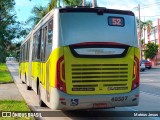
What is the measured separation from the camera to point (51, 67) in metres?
9.87

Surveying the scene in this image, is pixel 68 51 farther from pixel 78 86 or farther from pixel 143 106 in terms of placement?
pixel 143 106

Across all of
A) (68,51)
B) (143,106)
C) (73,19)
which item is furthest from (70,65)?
(143,106)

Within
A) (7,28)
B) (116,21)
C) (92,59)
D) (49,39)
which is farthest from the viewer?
(7,28)

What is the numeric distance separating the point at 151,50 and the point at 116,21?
206 ft

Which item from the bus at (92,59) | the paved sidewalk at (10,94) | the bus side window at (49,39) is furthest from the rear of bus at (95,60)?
the paved sidewalk at (10,94)

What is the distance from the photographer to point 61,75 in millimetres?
9469

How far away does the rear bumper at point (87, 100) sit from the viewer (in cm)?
941

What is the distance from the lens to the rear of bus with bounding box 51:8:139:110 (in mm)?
9508

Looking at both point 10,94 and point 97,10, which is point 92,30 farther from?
point 10,94

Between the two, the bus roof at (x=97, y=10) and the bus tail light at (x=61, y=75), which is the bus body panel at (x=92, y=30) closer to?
the bus roof at (x=97, y=10)

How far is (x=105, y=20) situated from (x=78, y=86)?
1943 mm

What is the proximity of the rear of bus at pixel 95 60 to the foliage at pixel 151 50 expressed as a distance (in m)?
61.3

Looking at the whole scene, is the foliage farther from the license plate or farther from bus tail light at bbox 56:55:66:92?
bus tail light at bbox 56:55:66:92

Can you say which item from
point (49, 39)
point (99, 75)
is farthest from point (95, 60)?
point (49, 39)
